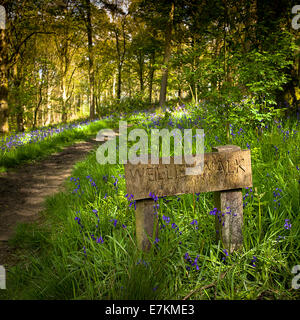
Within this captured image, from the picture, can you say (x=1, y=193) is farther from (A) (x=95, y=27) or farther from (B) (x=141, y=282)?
(A) (x=95, y=27)

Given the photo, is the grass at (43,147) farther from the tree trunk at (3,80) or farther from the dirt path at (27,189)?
the tree trunk at (3,80)

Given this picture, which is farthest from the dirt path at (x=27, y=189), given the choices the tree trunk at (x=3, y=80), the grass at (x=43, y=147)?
the tree trunk at (x=3, y=80)

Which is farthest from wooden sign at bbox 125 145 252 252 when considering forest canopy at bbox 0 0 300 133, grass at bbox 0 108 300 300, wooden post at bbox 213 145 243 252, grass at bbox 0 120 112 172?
grass at bbox 0 120 112 172

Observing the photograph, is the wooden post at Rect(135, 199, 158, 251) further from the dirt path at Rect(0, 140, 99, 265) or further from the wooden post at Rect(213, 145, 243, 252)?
the dirt path at Rect(0, 140, 99, 265)

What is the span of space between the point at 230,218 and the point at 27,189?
13.5 ft

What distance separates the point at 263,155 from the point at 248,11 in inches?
94.7

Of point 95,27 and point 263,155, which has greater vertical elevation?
point 95,27

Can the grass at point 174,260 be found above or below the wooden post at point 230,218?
below

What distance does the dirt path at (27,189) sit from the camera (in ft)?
10.5

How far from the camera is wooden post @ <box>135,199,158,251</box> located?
1.84 metres

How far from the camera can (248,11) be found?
376cm

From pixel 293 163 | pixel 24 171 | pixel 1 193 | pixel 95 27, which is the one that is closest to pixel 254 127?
pixel 293 163

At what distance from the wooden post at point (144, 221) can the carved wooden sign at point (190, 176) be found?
83 millimetres
